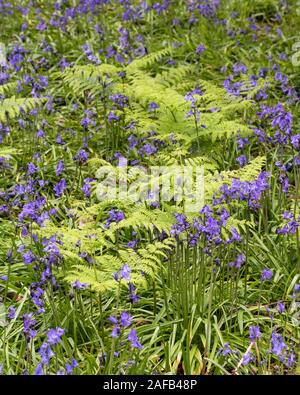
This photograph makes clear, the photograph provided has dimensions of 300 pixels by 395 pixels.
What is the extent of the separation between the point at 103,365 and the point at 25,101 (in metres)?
2.72

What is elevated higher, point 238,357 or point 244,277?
point 244,277

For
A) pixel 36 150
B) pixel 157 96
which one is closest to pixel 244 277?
pixel 157 96

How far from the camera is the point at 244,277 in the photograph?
4191 millimetres

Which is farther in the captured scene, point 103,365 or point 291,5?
point 291,5

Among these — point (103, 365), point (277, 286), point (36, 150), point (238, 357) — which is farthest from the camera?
point (36, 150)

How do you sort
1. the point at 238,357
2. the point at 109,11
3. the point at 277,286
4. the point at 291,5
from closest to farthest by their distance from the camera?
the point at 238,357
the point at 277,286
the point at 291,5
the point at 109,11

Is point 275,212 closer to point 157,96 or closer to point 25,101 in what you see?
point 157,96

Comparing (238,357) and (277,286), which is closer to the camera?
(238,357)

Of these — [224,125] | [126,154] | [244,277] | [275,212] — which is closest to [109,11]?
[126,154]

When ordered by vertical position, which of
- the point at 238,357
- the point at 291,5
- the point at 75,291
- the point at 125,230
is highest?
the point at 291,5

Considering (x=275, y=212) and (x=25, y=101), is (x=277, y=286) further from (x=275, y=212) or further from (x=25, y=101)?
(x=25, y=101)

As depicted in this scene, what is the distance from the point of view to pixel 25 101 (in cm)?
525

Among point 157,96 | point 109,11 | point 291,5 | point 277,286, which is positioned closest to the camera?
point 277,286

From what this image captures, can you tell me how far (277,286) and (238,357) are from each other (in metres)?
0.69
